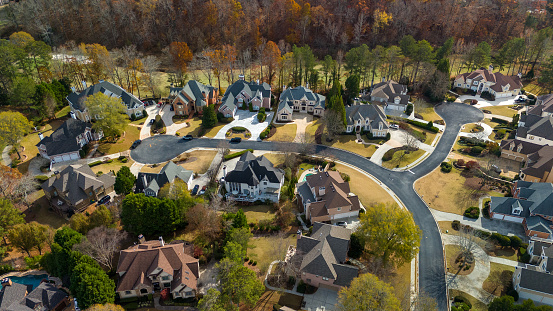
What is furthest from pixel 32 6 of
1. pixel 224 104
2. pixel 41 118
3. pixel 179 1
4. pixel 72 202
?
pixel 72 202

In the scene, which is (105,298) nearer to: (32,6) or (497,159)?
(497,159)

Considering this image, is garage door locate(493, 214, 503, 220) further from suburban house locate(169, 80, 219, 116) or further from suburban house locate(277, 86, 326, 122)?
suburban house locate(169, 80, 219, 116)

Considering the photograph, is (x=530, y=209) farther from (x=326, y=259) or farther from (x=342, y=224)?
(x=326, y=259)

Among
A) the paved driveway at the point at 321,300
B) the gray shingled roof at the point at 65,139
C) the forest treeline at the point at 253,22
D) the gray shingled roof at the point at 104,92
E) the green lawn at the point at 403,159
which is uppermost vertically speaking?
the forest treeline at the point at 253,22

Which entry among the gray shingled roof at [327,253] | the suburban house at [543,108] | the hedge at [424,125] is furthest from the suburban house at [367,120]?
the suburban house at [543,108]

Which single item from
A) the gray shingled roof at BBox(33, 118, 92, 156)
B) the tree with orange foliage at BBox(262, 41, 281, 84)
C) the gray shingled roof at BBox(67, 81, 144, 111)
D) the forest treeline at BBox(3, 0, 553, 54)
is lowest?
the gray shingled roof at BBox(33, 118, 92, 156)

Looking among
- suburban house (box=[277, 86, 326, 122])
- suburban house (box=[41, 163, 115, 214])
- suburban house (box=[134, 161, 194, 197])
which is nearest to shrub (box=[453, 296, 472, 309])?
suburban house (box=[134, 161, 194, 197])

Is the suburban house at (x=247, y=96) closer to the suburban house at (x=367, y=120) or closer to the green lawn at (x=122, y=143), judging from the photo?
the suburban house at (x=367, y=120)

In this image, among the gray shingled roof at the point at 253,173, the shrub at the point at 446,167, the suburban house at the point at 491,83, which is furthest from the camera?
the suburban house at the point at 491,83
